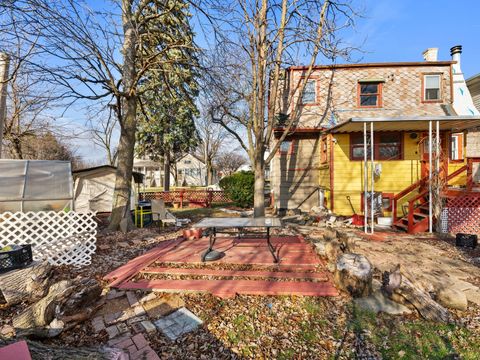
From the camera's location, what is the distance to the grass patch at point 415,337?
2752mm

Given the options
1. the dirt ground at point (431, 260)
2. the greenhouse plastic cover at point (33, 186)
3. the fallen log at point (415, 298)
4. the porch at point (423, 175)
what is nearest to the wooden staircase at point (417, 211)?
the porch at point (423, 175)

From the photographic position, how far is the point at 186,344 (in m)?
2.78

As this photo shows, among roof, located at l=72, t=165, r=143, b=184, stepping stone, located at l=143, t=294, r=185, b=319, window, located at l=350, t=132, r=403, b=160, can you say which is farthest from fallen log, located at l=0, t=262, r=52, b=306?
window, located at l=350, t=132, r=403, b=160

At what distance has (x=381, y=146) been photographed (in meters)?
11.0

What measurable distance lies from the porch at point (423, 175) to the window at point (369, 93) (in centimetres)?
214

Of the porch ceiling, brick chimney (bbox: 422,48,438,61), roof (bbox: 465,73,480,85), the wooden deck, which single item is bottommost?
the wooden deck

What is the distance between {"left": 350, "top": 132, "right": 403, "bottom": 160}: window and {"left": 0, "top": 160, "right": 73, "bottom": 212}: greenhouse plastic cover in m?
11.0

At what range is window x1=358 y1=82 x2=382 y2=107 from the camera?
12.2 meters

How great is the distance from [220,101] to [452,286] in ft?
28.0

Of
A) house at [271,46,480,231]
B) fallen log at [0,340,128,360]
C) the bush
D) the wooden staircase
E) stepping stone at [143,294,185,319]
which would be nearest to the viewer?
fallen log at [0,340,128,360]

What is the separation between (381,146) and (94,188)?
532 inches

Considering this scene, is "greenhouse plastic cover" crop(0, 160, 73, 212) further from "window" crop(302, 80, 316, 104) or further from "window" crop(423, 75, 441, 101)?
"window" crop(423, 75, 441, 101)

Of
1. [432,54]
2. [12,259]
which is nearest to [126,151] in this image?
[12,259]

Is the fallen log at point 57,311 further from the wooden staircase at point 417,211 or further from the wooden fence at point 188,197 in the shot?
the wooden fence at point 188,197
